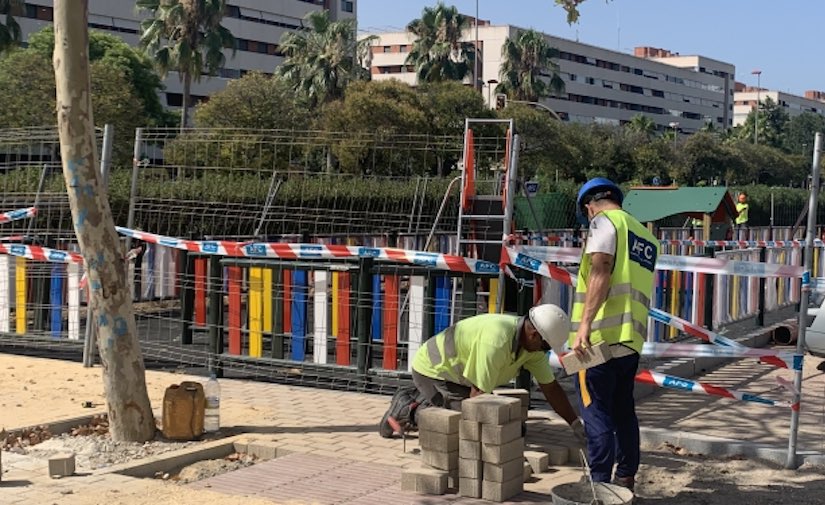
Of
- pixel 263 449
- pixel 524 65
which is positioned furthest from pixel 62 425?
pixel 524 65

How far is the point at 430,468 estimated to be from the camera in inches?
223

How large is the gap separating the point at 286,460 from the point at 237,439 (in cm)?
63

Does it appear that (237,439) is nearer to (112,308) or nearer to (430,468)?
(112,308)

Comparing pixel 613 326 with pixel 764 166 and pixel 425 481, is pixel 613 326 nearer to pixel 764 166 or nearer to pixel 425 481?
pixel 425 481

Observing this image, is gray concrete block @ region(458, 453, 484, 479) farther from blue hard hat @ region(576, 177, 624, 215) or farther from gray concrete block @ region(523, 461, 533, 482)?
blue hard hat @ region(576, 177, 624, 215)

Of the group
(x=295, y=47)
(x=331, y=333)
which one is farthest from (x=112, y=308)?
(x=295, y=47)

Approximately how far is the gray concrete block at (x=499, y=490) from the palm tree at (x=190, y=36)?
4556 centimetres

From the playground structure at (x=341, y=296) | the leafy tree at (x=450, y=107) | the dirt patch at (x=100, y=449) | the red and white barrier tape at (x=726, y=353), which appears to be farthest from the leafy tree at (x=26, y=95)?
the red and white barrier tape at (x=726, y=353)

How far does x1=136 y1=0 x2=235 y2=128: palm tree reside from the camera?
Result: 48000mm

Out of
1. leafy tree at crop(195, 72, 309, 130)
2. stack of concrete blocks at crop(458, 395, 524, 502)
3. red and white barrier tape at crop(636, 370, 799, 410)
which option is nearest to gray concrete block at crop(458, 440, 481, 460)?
stack of concrete blocks at crop(458, 395, 524, 502)

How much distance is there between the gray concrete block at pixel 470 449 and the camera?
17.9 feet

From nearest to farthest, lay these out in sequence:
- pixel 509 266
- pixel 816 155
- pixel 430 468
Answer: pixel 430 468, pixel 816 155, pixel 509 266

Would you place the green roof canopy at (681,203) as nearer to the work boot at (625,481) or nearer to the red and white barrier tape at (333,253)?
the red and white barrier tape at (333,253)

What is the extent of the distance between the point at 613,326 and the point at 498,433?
0.88 m
